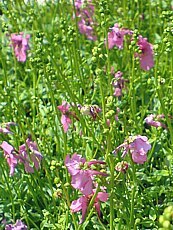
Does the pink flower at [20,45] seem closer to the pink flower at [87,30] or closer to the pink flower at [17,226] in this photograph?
the pink flower at [87,30]

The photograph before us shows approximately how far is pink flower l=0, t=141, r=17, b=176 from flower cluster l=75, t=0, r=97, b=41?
1136 mm

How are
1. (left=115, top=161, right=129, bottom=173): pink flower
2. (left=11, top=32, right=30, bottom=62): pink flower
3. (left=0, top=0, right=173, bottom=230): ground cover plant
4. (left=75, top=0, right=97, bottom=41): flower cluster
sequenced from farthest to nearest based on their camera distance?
(left=75, top=0, right=97, bottom=41): flower cluster
(left=11, top=32, right=30, bottom=62): pink flower
(left=0, top=0, right=173, bottom=230): ground cover plant
(left=115, top=161, right=129, bottom=173): pink flower

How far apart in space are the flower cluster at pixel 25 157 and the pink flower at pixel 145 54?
589mm

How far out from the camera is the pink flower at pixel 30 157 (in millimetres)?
1879

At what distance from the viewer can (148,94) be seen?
262cm

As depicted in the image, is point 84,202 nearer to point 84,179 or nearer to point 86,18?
point 84,179

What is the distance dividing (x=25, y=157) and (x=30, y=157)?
0.08 ft

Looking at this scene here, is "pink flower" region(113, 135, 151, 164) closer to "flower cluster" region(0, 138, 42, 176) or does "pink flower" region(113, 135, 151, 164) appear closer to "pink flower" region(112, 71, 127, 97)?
"flower cluster" region(0, 138, 42, 176)

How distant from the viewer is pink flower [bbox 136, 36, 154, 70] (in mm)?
2168

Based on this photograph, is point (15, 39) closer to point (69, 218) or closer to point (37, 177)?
point (37, 177)

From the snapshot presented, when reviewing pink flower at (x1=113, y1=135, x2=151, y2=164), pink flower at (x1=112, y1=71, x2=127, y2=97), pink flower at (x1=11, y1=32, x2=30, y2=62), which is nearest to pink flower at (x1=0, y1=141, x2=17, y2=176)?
pink flower at (x1=113, y1=135, x2=151, y2=164)

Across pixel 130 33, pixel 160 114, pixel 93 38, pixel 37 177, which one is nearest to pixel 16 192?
pixel 37 177

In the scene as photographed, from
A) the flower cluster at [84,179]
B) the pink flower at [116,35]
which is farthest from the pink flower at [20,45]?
the flower cluster at [84,179]

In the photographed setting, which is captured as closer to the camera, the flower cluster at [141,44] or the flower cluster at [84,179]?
the flower cluster at [84,179]
